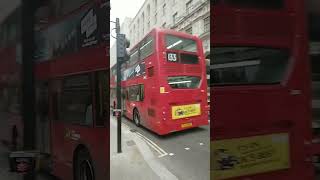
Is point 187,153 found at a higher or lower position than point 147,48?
lower

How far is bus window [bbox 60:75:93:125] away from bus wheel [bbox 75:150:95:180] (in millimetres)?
201

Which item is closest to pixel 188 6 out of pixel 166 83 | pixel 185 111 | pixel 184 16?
pixel 184 16

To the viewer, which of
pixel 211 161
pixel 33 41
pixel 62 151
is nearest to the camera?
pixel 211 161

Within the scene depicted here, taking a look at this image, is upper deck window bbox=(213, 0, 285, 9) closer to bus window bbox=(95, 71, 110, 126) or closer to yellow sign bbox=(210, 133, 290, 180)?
yellow sign bbox=(210, 133, 290, 180)

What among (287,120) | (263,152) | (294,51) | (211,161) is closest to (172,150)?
(211,161)

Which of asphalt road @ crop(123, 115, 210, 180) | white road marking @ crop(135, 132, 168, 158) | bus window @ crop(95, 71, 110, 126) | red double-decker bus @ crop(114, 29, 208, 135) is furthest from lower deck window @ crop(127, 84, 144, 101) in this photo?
asphalt road @ crop(123, 115, 210, 180)

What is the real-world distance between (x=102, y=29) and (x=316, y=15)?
3.78 feet

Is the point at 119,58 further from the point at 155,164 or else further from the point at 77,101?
the point at 155,164

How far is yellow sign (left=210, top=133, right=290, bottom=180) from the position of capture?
2.26 metres

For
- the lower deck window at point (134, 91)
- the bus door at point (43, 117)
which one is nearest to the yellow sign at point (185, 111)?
the lower deck window at point (134, 91)

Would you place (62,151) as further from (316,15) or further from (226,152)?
(316,15)

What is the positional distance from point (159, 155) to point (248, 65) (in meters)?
0.66

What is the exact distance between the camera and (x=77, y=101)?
2711 millimetres

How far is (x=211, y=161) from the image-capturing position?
2209 millimetres
